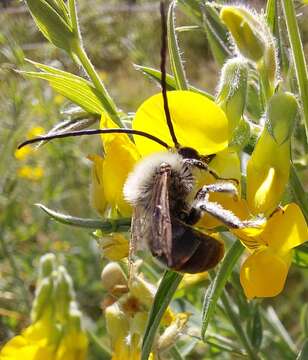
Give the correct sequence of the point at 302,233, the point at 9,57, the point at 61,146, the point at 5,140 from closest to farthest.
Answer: the point at 302,233
the point at 9,57
the point at 5,140
the point at 61,146

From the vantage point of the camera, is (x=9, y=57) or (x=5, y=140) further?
(x=5, y=140)

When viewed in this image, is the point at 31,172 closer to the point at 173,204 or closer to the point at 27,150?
the point at 27,150

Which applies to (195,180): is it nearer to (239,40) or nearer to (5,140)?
(239,40)

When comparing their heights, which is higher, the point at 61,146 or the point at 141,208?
the point at 141,208

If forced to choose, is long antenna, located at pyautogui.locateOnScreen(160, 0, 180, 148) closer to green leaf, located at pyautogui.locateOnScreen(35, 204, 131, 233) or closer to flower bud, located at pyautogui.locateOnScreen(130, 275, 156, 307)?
green leaf, located at pyautogui.locateOnScreen(35, 204, 131, 233)

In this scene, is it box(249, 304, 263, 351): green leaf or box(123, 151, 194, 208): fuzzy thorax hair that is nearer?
box(123, 151, 194, 208): fuzzy thorax hair

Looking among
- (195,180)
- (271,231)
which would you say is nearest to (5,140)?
(195,180)

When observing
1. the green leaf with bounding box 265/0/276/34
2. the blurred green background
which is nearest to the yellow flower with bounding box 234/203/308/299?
the green leaf with bounding box 265/0/276/34
